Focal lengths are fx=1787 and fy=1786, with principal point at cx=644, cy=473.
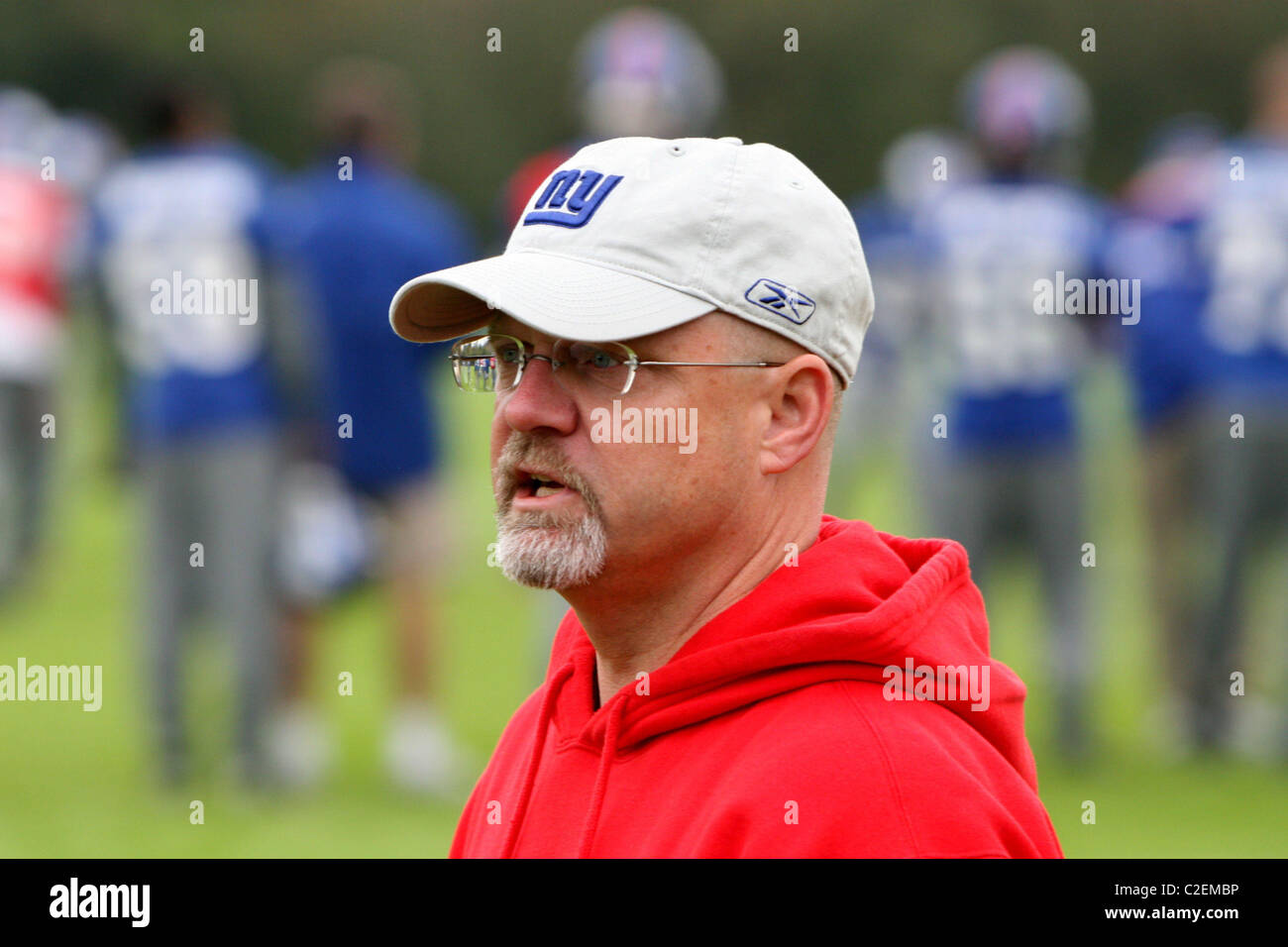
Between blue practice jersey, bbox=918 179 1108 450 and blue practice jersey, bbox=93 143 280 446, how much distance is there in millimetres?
2551

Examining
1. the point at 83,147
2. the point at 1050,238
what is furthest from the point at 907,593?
the point at 83,147

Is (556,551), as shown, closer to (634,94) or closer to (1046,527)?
(634,94)

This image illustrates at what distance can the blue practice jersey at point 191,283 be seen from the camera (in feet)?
20.9

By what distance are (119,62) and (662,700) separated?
35.3 metres

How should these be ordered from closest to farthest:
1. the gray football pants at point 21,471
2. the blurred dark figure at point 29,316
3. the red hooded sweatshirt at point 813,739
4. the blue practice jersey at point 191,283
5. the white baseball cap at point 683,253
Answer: the red hooded sweatshirt at point 813,739 < the white baseball cap at point 683,253 < the blue practice jersey at point 191,283 < the blurred dark figure at point 29,316 < the gray football pants at point 21,471

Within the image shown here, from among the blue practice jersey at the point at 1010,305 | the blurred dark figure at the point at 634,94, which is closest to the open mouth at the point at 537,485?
the blurred dark figure at the point at 634,94

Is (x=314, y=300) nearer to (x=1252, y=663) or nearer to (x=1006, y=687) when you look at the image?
(x=1252, y=663)

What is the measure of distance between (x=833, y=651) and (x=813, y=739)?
0.12 m

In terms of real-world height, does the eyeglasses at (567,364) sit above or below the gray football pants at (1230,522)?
above

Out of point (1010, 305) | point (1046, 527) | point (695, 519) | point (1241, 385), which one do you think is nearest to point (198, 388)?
point (1010, 305)

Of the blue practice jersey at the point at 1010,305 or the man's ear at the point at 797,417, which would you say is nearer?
the man's ear at the point at 797,417

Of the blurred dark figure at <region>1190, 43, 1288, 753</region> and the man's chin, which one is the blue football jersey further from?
the man's chin

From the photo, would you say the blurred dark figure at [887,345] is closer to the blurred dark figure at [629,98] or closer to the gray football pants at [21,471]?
the blurred dark figure at [629,98]

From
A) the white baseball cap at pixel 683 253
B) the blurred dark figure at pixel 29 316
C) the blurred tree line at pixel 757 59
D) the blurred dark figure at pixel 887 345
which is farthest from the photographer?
the blurred tree line at pixel 757 59
